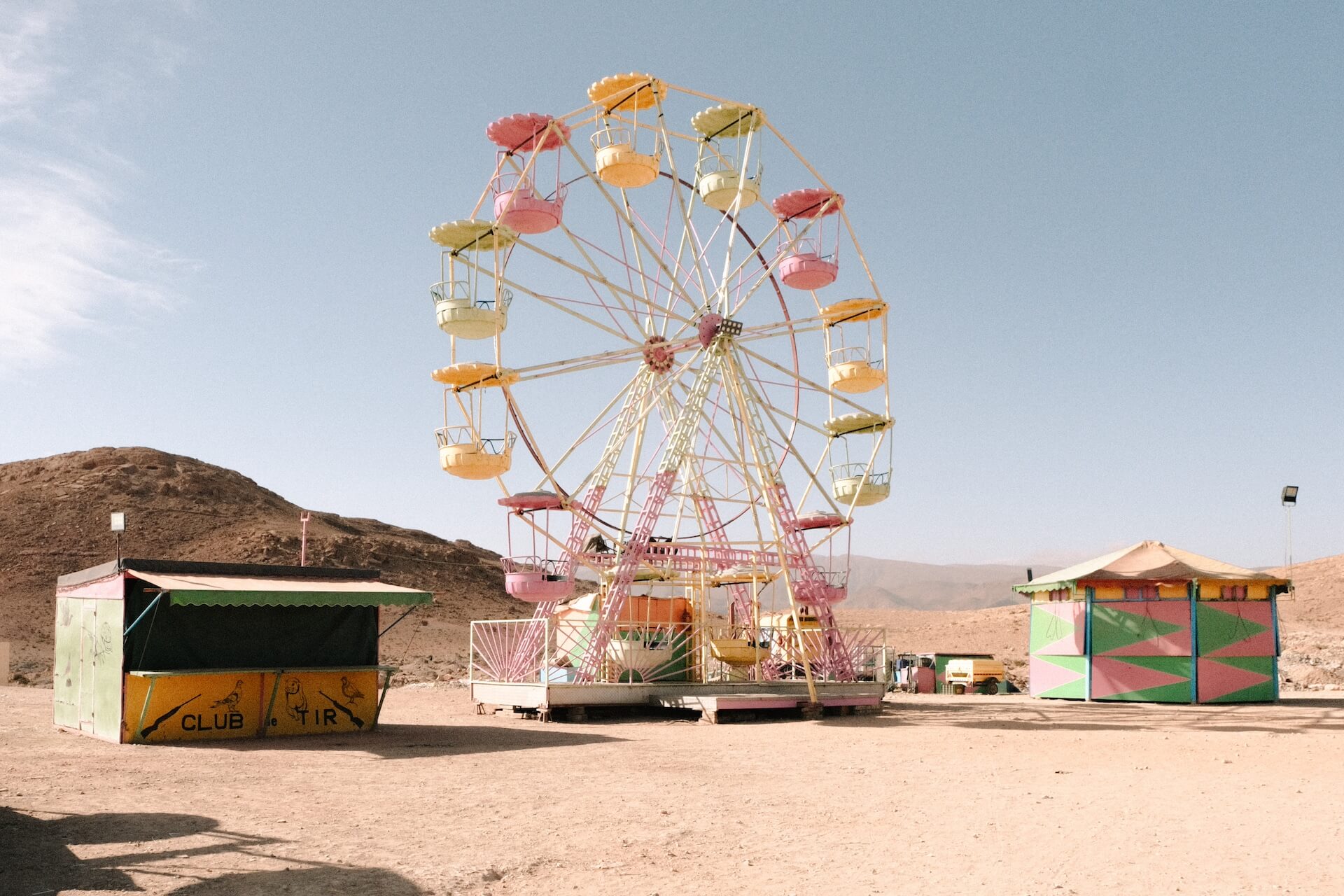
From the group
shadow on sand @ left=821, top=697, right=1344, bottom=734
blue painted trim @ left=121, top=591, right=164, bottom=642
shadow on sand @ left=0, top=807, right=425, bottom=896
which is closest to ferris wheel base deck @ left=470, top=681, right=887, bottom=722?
shadow on sand @ left=821, top=697, right=1344, bottom=734

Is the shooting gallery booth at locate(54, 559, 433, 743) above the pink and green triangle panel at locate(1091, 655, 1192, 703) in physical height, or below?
above

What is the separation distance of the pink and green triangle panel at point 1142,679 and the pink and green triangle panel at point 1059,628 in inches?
26.1

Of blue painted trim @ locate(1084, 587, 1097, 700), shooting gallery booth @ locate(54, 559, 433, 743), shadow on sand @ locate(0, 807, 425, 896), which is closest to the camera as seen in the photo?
shadow on sand @ locate(0, 807, 425, 896)

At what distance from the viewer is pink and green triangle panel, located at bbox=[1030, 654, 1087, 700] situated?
27.3 meters

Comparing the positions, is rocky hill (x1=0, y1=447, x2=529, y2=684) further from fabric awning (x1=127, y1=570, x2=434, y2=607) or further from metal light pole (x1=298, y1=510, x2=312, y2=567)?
fabric awning (x1=127, y1=570, x2=434, y2=607)

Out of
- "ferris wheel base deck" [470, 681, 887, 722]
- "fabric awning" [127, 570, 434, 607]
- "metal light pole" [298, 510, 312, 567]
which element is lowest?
"ferris wheel base deck" [470, 681, 887, 722]

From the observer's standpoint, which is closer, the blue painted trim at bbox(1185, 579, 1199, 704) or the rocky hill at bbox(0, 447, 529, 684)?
the blue painted trim at bbox(1185, 579, 1199, 704)

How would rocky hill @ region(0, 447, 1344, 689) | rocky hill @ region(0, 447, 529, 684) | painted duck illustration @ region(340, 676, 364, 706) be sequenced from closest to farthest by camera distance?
painted duck illustration @ region(340, 676, 364, 706) < rocky hill @ region(0, 447, 1344, 689) < rocky hill @ region(0, 447, 529, 684)

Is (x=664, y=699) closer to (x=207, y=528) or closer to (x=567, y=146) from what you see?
(x=567, y=146)

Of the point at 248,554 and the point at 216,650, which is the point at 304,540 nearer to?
the point at 216,650

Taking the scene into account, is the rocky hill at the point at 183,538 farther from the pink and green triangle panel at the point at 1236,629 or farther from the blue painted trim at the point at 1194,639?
the pink and green triangle panel at the point at 1236,629

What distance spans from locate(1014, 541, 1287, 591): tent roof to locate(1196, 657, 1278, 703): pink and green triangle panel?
195cm

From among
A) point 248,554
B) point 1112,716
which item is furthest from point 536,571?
point 248,554

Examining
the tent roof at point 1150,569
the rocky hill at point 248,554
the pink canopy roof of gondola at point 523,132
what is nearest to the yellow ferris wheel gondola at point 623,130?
the pink canopy roof of gondola at point 523,132
